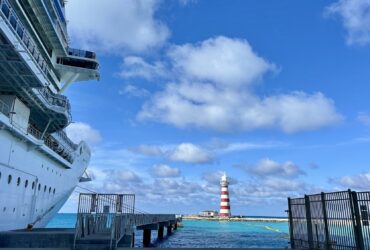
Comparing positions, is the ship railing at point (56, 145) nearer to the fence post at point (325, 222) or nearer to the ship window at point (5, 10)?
A: the ship window at point (5, 10)

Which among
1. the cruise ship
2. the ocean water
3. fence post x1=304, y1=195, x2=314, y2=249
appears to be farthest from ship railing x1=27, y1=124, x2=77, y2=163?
fence post x1=304, y1=195, x2=314, y2=249

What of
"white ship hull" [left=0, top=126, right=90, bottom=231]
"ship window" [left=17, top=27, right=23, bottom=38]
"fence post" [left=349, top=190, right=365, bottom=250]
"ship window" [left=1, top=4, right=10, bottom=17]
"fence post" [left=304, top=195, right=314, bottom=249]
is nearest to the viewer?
"fence post" [left=349, top=190, right=365, bottom=250]

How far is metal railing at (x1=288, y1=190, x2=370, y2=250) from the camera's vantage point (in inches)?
422

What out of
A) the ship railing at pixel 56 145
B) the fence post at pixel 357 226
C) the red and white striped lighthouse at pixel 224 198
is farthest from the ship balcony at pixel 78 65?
the red and white striped lighthouse at pixel 224 198

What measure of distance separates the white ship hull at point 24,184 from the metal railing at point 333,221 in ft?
53.2


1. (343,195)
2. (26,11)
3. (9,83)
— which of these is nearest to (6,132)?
(9,83)

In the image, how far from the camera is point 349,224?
35.9 feet

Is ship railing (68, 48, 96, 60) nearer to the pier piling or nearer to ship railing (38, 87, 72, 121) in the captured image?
ship railing (38, 87, 72, 121)

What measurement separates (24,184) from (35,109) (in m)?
6.51

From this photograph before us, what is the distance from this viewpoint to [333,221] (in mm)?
11656

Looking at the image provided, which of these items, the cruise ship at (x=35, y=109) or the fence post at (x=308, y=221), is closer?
the fence post at (x=308, y=221)

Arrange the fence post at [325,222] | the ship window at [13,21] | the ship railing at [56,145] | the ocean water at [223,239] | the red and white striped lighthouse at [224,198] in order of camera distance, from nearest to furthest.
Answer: the fence post at [325,222]
the ship window at [13,21]
the ship railing at [56,145]
the ocean water at [223,239]
the red and white striped lighthouse at [224,198]

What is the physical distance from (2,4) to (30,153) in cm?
1106

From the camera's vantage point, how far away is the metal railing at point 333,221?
1072 centimetres
